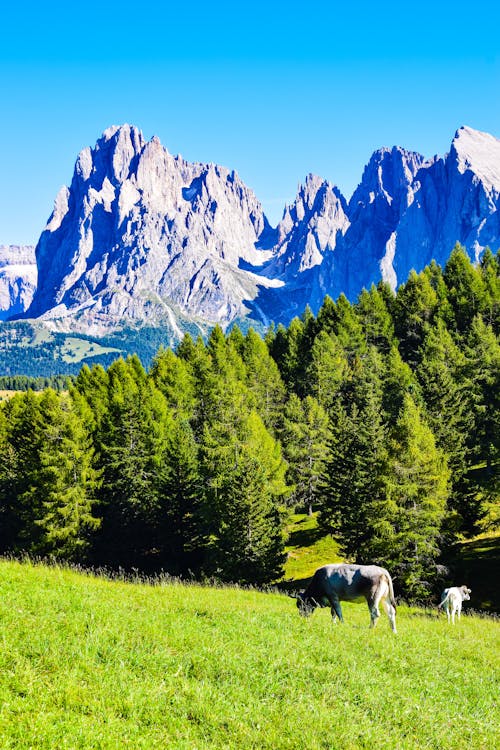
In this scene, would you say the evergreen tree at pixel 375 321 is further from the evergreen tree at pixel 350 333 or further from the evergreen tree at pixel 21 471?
the evergreen tree at pixel 21 471

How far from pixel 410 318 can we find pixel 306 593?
221ft

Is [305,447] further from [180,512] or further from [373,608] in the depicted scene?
[373,608]

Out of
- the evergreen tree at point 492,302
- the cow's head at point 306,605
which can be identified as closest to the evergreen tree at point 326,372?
the evergreen tree at point 492,302

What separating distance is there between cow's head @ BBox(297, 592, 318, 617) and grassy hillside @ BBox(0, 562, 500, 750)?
2.06m

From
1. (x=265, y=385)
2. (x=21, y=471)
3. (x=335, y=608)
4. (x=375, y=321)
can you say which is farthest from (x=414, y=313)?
(x=335, y=608)

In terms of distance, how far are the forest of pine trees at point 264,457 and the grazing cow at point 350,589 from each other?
18555mm

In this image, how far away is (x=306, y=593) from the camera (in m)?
16.5

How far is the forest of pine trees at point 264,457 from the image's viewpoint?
37.3 meters

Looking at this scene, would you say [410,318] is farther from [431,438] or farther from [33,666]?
[33,666]

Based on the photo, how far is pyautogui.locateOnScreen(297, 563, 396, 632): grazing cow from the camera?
15727 millimetres

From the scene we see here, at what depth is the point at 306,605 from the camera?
52.2 feet

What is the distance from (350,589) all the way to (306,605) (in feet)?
4.63

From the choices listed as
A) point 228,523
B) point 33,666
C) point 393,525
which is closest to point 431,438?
point 393,525

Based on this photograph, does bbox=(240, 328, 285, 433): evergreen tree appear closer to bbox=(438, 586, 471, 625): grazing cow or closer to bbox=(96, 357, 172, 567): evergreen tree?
bbox=(96, 357, 172, 567): evergreen tree
